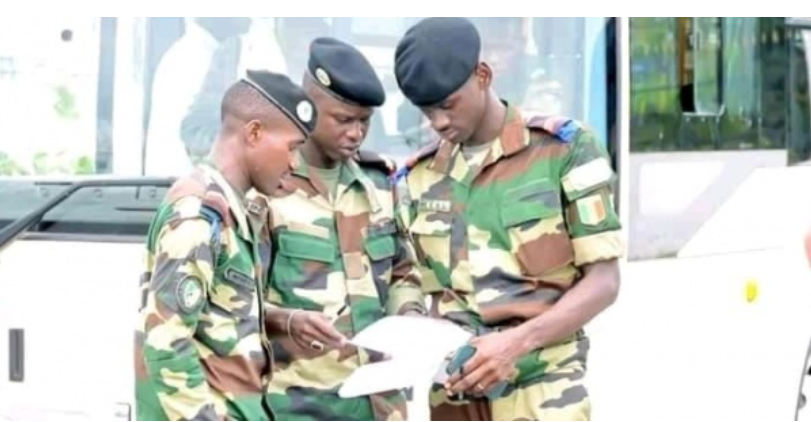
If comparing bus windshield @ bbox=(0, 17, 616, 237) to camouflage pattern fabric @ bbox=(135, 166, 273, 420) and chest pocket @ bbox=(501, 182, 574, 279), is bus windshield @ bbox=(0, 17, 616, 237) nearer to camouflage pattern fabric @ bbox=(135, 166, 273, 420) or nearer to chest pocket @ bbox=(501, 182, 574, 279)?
chest pocket @ bbox=(501, 182, 574, 279)

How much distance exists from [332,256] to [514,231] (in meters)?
0.42

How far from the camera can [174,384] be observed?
2482 millimetres

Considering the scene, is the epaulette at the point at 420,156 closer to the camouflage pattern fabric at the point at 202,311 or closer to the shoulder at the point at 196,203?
the camouflage pattern fabric at the point at 202,311

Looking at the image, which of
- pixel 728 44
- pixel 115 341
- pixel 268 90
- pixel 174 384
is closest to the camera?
pixel 174 384

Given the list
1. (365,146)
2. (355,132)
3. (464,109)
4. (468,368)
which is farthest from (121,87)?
(468,368)

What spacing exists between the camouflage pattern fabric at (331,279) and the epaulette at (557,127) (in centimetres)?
42

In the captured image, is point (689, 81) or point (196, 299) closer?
point (196, 299)

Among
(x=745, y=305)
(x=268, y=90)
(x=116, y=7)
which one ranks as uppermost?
(x=116, y=7)

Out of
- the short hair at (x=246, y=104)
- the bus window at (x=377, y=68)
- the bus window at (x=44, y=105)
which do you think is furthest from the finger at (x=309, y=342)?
the bus window at (x=44, y=105)

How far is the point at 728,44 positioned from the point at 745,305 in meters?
0.84

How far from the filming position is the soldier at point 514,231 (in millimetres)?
2861

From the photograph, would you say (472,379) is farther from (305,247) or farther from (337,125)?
(337,125)

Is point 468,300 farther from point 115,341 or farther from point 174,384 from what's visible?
point 115,341

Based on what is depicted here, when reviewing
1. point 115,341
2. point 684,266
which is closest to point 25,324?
point 115,341
